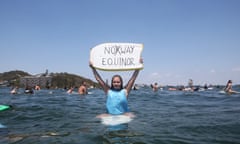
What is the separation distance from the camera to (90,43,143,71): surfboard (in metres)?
6.63

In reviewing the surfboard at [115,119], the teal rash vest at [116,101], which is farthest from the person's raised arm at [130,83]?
the surfboard at [115,119]

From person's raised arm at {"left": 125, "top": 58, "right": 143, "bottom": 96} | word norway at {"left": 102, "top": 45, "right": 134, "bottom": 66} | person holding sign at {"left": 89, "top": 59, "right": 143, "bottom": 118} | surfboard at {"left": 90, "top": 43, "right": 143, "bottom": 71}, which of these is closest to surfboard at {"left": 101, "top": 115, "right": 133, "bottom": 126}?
person holding sign at {"left": 89, "top": 59, "right": 143, "bottom": 118}

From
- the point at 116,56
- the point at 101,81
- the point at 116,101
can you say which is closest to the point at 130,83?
the point at 116,101

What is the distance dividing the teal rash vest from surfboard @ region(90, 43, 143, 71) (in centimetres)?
84

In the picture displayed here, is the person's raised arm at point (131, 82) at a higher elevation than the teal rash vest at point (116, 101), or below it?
higher

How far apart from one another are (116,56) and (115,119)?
1.92m

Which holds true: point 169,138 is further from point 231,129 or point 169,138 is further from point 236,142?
point 231,129

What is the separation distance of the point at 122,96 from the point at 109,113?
0.70 m

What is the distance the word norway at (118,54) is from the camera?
6.70 metres

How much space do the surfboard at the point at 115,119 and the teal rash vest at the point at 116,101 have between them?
0.72 feet

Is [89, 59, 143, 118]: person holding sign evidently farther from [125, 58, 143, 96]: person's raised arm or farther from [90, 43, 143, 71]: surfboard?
[90, 43, 143, 71]: surfboard

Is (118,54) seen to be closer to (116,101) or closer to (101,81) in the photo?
(101,81)

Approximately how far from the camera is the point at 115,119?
5.94m

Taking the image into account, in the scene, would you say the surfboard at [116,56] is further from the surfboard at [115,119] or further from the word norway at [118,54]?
the surfboard at [115,119]
